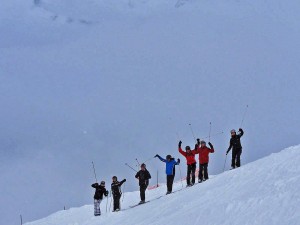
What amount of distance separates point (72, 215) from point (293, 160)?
15139mm

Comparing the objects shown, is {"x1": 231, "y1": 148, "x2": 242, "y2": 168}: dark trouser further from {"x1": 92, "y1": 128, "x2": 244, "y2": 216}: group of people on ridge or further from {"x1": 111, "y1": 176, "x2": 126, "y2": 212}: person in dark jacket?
{"x1": 111, "y1": 176, "x2": 126, "y2": 212}: person in dark jacket

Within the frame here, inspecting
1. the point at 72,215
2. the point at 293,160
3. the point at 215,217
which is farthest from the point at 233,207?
the point at 72,215

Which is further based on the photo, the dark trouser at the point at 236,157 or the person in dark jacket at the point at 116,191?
the person in dark jacket at the point at 116,191

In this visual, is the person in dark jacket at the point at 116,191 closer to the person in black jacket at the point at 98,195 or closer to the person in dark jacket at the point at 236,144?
the person in black jacket at the point at 98,195

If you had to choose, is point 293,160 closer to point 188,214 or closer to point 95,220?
point 188,214

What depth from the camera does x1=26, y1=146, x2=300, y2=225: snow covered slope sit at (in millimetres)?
11562

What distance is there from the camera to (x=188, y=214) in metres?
14.1

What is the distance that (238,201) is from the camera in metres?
13.0

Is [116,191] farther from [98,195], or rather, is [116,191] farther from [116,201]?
[98,195]

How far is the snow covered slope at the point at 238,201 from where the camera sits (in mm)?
11562

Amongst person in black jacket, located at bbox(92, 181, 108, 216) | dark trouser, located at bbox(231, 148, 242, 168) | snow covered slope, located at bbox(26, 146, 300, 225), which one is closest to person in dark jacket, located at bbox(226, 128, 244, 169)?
dark trouser, located at bbox(231, 148, 242, 168)

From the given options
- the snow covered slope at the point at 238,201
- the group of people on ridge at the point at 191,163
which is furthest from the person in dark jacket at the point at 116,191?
the snow covered slope at the point at 238,201

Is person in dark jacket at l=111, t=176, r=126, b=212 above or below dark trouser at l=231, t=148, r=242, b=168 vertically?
below

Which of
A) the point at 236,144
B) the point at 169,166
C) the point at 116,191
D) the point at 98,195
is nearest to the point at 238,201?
the point at 236,144
